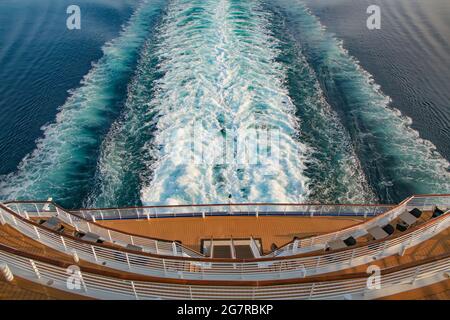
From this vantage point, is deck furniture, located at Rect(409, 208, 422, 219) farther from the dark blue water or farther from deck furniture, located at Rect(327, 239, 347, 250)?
the dark blue water

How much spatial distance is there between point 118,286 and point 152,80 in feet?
81.5

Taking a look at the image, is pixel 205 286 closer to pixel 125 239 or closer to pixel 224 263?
pixel 224 263

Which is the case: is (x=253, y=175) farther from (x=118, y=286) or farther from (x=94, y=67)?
(x=94, y=67)

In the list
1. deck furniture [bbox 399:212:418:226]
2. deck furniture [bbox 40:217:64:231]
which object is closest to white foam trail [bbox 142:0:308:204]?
deck furniture [bbox 40:217:64:231]

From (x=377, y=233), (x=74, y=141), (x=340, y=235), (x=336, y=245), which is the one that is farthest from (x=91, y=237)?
(x=74, y=141)

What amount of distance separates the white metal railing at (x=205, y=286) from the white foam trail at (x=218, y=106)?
10.5 metres

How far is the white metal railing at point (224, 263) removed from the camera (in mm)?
12500

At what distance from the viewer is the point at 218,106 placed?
93.6 feet

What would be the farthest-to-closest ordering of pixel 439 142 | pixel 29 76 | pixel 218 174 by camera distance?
pixel 29 76 → pixel 439 142 → pixel 218 174

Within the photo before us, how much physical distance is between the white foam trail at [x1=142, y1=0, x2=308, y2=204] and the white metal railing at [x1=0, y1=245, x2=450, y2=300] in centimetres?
1047

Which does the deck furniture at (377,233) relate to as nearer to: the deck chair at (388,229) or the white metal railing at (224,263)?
the deck chair at (388,229)

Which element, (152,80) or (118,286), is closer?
(118,286)

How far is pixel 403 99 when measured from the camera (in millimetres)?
31234
